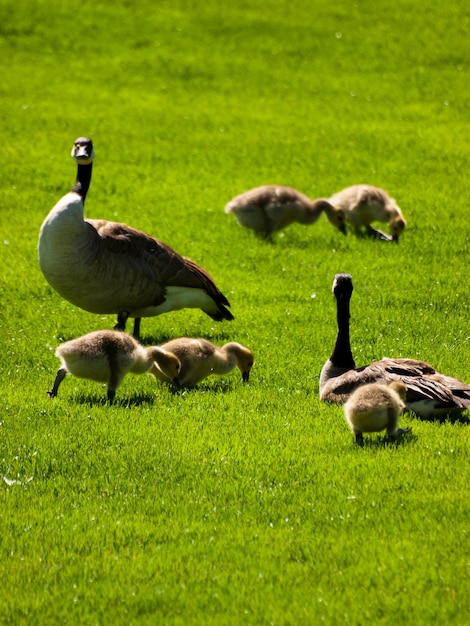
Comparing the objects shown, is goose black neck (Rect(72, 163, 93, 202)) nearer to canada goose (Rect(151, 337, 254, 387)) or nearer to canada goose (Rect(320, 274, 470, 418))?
canada goose (Rect(151, 337, 254, 387))

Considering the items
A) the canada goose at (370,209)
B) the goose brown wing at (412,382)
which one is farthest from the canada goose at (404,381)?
the canada goose at (370,209)

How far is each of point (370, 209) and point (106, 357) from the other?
28.9 feet

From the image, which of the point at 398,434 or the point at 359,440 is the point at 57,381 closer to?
the point at 359,440

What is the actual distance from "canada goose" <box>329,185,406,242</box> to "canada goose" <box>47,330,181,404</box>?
7.95 m

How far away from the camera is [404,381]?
9.41 meters

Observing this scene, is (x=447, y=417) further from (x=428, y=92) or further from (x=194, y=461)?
(x=428, y=92)

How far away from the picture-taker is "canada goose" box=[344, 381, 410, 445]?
325 inches

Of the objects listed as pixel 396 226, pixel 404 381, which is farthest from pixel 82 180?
pixel 396 226

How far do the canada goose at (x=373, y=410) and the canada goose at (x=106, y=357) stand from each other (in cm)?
231

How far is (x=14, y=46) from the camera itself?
1123 inches

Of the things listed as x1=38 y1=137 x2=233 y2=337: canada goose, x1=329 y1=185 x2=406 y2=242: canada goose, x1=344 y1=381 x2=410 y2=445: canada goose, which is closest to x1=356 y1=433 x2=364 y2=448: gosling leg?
x1=344 y1=381 x2=410 y2=445: canada goose

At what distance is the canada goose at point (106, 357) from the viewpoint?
31.7 feet

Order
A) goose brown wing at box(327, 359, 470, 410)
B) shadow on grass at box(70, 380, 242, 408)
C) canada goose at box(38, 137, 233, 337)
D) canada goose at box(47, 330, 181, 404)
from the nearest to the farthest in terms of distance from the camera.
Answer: goose brown wing at box(327, 359, 470, 410), canada goose at box(47, 330, 181, 404), shadow on grass at box(70, 380, 242, 408), canada goose at box(38, 137, 233, 337)

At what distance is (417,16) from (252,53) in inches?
219
